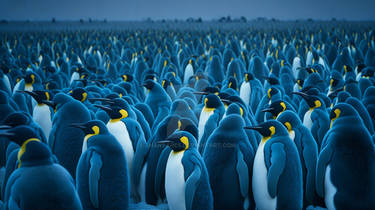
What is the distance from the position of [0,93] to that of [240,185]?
2864 millimetres

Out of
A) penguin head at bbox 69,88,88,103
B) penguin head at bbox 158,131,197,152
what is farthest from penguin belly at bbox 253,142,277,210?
penguin head at bbox 69,88,88,103

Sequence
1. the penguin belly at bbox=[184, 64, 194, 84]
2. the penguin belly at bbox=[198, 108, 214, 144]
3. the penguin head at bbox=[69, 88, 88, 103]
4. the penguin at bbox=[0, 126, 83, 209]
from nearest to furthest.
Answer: the penguin at bbox=[0, 126, 83, 209] < the penguin belly at bbox=[198, 108, 214, 144] < the penguin head at bbox=[69, 88, 88, 103] < the penguin belly at bbox=[184, 64, 194, 84]

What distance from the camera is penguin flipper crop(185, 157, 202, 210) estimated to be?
2242 millimetres

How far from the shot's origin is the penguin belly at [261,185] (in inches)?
96.9

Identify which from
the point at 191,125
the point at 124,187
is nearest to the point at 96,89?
the point at 191,125

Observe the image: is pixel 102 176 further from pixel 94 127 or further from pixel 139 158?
pixel 139 158

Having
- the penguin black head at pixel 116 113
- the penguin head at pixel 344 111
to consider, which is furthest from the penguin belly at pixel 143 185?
the penguin head at pixel 344 111

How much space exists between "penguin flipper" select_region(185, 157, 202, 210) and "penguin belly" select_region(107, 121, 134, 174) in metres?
0.92

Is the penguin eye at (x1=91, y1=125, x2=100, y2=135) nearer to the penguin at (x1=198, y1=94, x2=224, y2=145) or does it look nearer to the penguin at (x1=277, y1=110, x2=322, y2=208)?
the penguin at (x1=198, y1=94, x2=224, y2=145)

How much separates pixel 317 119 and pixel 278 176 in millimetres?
1261

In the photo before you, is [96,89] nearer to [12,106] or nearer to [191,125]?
[12,106]

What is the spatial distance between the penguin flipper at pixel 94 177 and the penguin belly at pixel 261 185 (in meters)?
1.13

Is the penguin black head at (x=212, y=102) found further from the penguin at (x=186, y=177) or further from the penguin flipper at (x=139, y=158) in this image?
the penguin at (x=186, y=177)

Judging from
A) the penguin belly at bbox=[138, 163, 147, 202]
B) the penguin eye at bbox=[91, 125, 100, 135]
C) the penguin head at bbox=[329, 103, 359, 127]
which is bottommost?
the penguin belly at bbox=[138, 163, 147, 202]
